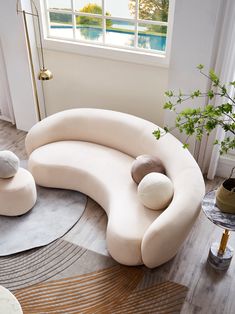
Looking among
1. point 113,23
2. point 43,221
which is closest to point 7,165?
point 43,221

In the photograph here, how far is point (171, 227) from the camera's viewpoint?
2494 mm

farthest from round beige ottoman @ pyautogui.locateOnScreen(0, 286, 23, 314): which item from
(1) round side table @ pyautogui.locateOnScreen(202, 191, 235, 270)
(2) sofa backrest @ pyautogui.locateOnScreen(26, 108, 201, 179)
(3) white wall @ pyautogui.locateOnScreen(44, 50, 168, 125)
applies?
(3) white wall @ pyautogui.locateOnScreen(44, 50, 168, 125)

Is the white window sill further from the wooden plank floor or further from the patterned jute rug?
the patterned jute rug

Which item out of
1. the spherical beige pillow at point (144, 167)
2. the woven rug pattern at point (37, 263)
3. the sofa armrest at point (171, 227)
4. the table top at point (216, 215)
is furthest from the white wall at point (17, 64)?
the table top at point (216, 215)

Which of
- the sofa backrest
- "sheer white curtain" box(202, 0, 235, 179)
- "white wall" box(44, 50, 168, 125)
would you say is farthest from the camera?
"white wall" box(44, 50, 168, 125)

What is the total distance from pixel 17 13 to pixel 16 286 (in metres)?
2.80

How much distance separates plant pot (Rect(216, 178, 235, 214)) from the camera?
7.77ft

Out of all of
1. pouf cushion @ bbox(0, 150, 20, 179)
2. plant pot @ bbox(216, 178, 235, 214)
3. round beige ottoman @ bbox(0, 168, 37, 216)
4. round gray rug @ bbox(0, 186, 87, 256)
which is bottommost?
round gray rug @ bbox(0, 186, 87, 256)

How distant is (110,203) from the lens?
3.03 metres

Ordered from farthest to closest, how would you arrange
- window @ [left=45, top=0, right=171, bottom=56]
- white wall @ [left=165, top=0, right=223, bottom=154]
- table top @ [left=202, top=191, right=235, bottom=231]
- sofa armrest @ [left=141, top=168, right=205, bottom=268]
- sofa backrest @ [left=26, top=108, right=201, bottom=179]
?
window @ [left=45, top=0, right=171, bottom=56]
sofa backrest @ [left=26, top=108, right=201, bottom=179]
white wall @ [left=165, top=0, right=223, bottom=154]
sofa armrest @ [left=141, top=168, right=205, bottom=268]
table top @ [left=202, top=191, right=235, bottom=231]

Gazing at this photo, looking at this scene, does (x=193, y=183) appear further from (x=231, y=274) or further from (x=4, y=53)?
(x=4, y=53)

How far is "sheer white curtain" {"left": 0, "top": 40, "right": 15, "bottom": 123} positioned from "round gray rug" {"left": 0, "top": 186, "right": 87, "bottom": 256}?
168 centimetres

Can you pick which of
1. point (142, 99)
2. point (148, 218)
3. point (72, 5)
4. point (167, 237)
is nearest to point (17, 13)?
point (72, 5)

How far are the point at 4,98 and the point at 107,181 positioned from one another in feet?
7.91
